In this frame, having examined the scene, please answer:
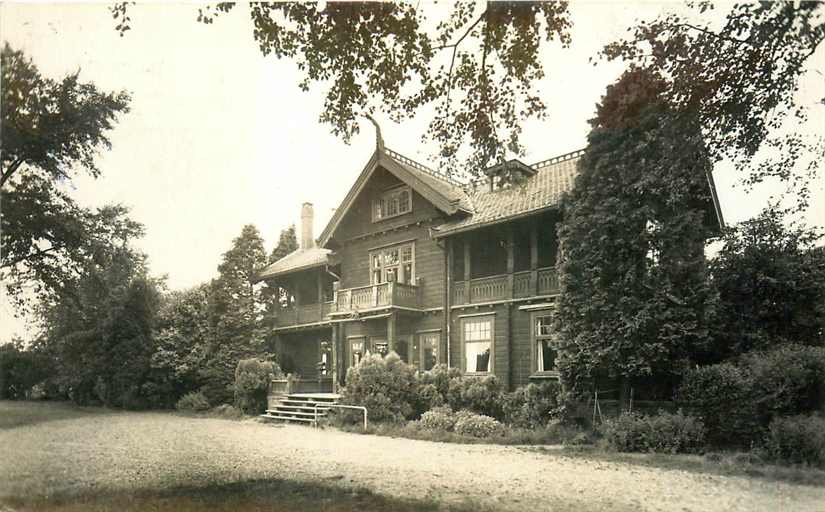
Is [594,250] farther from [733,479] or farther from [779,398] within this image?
[733,479]

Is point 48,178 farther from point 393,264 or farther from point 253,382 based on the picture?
point 393,264

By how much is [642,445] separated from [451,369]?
529 centimetres

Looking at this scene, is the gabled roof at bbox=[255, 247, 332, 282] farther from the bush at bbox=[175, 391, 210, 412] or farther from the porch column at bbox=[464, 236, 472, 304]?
the porch column at bbox=[464, 236, 472, 304]

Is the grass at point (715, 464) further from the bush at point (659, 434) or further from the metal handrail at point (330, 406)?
the metal handrail at point (330, 406)

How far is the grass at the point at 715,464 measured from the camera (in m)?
7.71

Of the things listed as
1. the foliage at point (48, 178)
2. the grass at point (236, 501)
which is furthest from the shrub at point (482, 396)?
the foliage at point (48, 178)

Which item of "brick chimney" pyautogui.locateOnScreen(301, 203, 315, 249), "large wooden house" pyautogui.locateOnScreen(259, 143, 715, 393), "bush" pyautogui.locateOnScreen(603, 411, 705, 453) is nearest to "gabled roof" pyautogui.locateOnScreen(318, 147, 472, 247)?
"large wooden house" pyautogui.locateOnScreen(259, 143, 715, 393)

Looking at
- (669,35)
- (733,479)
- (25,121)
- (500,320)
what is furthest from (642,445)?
(25,121)

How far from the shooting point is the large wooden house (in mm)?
13461

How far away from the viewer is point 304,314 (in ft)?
57.3

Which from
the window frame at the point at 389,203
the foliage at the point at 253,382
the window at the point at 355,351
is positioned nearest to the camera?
the foliage at the point at 253,382

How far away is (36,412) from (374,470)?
40.8ft

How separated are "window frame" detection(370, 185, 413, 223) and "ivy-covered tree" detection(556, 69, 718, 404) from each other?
5.50 meters

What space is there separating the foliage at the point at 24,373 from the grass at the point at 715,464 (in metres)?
13.2
